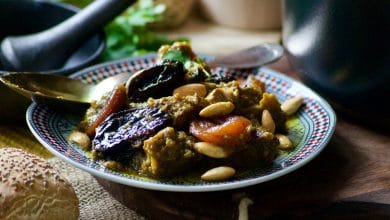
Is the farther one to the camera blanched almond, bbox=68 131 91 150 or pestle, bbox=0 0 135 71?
pestle, bbox=0 0 135 71

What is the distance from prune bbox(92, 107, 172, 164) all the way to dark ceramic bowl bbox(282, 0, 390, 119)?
0.45 m

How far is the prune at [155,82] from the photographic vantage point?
1.53m

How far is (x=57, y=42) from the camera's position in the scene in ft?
6.43

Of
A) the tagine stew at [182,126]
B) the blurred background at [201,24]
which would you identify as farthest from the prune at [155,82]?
the blurred background at [201,24]

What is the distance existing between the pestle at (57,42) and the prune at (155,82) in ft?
1.53

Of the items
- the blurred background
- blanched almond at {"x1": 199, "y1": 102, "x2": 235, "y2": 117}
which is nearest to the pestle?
the blurred background

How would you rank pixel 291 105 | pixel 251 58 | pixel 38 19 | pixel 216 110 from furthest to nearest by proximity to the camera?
pixel 38 19 < pixel 251 58 < pixel 291 105 < pixel 216 110

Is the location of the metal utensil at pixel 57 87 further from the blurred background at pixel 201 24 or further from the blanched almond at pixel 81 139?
the blurred background at pixel 201 24

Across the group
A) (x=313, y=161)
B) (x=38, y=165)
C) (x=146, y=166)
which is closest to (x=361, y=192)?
(x=313, y=161)

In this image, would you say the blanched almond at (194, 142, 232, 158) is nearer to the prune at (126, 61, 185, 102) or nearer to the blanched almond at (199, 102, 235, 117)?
the blanched almond at (199, 102, 235, 117)

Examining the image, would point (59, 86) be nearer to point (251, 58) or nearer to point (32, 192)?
point (32, 192)

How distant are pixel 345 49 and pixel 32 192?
788 mm

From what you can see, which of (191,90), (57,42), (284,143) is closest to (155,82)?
(191,90)

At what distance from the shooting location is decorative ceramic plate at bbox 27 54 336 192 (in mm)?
1315
